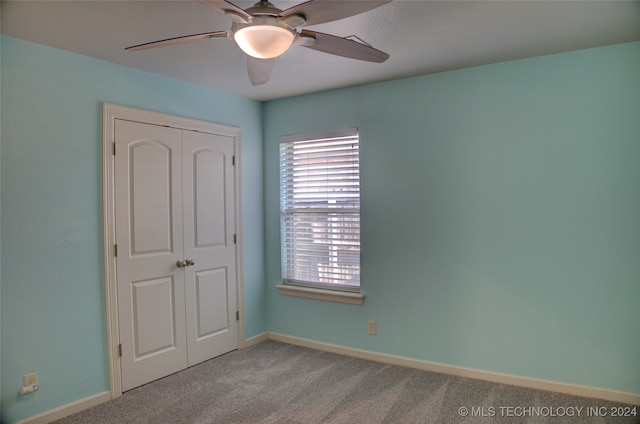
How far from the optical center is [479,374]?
3.01 metres

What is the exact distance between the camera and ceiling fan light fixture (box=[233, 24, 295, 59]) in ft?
4.95

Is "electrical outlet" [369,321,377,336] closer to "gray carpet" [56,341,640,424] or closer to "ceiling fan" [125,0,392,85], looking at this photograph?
"gray carpet" [56,341,640,424]

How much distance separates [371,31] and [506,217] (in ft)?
5.45

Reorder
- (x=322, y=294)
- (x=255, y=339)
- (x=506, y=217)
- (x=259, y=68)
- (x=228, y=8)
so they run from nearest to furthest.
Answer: (x=228, y=8) < (x=259, y=68) < (x=506, y=217) < (x=322, y=294) < (x=255, y=339)

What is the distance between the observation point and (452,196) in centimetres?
310

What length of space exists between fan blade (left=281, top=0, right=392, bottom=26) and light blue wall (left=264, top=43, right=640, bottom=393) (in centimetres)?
185

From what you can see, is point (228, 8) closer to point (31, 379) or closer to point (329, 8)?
point (329, 8)

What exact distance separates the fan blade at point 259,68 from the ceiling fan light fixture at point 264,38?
1.26 feet

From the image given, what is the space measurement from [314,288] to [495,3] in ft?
8.84

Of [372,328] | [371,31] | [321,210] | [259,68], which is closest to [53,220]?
[259,68]

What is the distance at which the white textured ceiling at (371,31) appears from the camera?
2.04 m

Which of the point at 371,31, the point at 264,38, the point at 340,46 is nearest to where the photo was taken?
the point at 264,38

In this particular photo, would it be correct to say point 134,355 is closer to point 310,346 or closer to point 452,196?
point 310,346

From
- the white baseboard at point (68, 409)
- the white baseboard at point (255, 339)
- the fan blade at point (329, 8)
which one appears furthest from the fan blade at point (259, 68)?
the white baseboard at point (255, 339)
